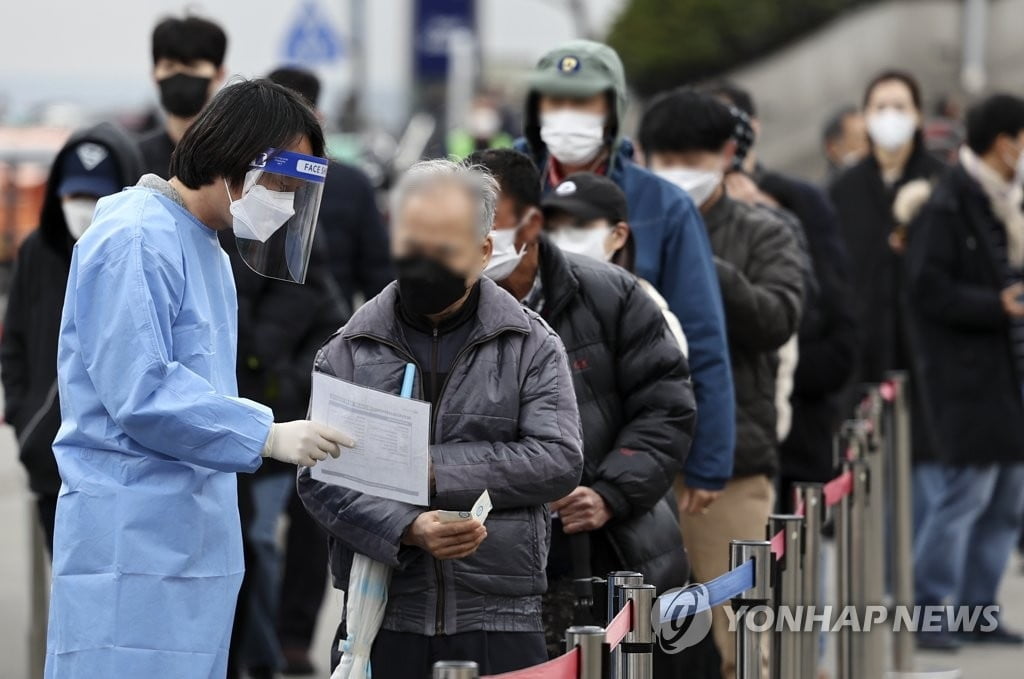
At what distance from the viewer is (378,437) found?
12.7ft

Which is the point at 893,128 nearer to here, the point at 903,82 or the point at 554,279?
the point at 903,82

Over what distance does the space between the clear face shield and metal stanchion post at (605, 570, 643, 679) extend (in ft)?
3.19

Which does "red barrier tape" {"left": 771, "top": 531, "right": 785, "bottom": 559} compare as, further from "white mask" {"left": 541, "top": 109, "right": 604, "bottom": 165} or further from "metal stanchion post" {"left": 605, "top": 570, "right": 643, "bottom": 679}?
"white mask" {"left": 541, "top": 109, "right": 604, "bottom": 165}

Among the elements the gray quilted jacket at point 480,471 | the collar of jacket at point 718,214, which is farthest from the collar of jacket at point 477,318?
the collar of jacket at point 718,214

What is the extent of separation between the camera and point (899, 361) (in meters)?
8.98

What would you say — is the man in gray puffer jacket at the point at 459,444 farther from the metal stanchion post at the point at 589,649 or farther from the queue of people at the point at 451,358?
the metal stanchion post at the point at 589,649

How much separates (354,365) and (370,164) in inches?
833

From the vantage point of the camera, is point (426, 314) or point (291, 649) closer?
point (426, 314)

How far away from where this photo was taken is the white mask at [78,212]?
586 centimetres

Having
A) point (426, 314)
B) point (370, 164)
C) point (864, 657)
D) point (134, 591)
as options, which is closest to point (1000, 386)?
point (864, 657)

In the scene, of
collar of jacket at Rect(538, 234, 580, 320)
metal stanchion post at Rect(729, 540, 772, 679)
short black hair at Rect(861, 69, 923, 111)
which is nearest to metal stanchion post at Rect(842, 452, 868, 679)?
metal stanchion post at Rect(729, 540, 772, 679)

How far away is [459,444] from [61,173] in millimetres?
2351

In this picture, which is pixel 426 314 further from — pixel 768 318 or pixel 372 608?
pixel 768 318

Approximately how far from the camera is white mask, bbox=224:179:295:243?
400 centimetres
